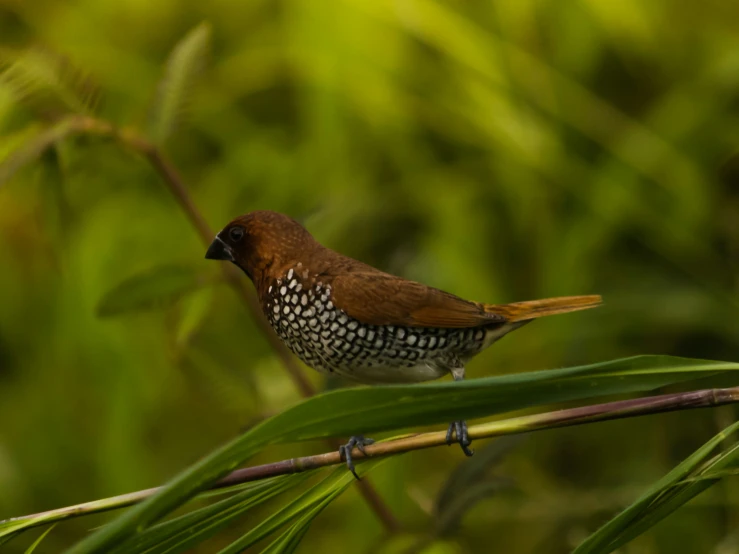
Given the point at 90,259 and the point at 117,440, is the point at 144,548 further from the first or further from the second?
the point at 90,259

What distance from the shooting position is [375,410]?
1071 mm

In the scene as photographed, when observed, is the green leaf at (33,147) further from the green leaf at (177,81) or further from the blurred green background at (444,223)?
the blurred green background at (444,223)

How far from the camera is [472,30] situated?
3.55 m

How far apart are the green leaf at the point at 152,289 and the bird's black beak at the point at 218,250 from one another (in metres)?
0.40

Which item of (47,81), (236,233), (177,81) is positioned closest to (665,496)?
(236,233)

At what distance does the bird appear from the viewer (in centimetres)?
146

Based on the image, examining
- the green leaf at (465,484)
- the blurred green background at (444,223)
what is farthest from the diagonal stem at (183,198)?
the blurred green background at (444,223)

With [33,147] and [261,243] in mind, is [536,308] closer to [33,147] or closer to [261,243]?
[261,243]

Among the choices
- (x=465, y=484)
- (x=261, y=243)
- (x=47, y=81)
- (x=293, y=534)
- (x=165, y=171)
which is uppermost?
(x=47, y=81)

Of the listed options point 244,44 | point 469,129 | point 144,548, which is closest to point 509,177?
point 469,129

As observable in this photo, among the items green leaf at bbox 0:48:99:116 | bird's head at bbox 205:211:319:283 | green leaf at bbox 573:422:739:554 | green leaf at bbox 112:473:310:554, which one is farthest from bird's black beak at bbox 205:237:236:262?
green leaf at bbox 573:422:739:554

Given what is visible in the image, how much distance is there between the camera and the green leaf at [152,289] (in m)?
1.80

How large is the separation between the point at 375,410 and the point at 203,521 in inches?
12.6

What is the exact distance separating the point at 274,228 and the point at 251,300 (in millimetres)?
608
